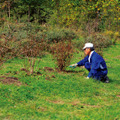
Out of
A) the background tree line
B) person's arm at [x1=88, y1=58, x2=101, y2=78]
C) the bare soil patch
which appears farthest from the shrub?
the background tree line

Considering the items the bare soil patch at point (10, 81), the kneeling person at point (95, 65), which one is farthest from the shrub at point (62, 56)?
the bare soil patch at point (10, 81)

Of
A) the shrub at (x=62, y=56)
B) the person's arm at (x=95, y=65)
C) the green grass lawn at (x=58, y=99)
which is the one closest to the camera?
the green grass lawn at (x=58, y=99)

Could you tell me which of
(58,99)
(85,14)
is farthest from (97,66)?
(85,14)

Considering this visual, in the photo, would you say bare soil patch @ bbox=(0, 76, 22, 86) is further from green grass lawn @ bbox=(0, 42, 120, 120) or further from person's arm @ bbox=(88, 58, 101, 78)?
person's arm @ bbox=(88, 58, 101, 78)

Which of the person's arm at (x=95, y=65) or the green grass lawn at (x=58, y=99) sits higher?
the person's arm at (x=95, y=65)

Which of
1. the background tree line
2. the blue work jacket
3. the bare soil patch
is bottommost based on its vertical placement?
the bare soil patch

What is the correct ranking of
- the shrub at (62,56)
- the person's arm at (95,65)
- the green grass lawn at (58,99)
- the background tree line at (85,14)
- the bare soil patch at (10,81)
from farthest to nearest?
the background tree line at (85,14) < the shrub at (62,56) < the person's arm at (95,65) < the bare soil patch at (10,81) < the green grass lawn at (58,99)

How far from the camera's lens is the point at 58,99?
6500 millimetres

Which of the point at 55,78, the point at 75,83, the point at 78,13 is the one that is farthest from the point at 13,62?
the point at 78,13

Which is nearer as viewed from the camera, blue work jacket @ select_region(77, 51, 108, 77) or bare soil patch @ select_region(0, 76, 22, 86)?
bare soil patch @ select_region(0, 76, 22, 86)

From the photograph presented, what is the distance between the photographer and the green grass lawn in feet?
17.4

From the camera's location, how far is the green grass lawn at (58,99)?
5.30 meters

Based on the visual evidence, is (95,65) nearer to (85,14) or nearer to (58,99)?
(58,99)

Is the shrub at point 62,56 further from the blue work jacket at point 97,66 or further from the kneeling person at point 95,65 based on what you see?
the blue work jacket at point 97,66
